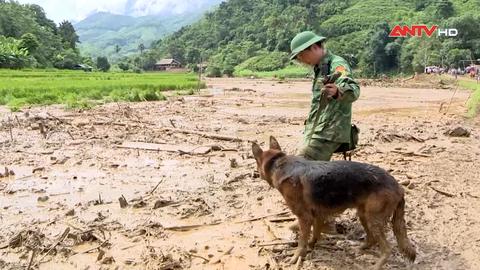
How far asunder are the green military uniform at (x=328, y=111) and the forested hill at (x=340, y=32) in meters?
44.1

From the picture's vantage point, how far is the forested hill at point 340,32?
5191 cm

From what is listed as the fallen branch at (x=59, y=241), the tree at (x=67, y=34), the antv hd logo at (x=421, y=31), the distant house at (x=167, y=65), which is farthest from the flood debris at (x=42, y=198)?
the distant house at (x=167, y=65)

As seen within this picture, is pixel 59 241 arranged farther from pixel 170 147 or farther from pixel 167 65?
pixel 167 65

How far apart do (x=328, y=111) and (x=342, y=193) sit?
0.84 meters

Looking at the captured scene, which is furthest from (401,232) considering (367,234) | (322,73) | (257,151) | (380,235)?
(322,73)

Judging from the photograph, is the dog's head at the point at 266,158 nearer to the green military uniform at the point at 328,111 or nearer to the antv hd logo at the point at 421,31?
the green military uniform at the point at 328,111

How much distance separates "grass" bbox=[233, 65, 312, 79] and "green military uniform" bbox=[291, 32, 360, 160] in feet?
179

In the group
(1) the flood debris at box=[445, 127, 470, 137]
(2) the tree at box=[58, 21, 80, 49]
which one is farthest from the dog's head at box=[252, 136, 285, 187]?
(2) the tree at box=[58, 21, 80, 49]

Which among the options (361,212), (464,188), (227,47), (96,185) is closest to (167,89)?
(96,185)

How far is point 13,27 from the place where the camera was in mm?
66688

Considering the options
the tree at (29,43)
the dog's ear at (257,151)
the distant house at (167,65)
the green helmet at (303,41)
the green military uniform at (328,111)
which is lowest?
the distant house at (167,65)

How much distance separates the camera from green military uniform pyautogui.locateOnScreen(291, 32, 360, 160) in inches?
156

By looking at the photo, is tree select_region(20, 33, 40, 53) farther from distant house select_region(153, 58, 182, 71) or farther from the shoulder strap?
the shoulder strap

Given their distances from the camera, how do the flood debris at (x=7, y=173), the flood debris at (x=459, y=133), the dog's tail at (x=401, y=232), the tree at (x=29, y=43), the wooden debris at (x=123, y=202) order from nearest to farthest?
the dog's tail at (x=401, y=232) → the wooden debris at (x=123, y=202) → the flood debris at (x=7, y=173) → the flood debris at (x=459, y=133) → the tree at (x=29, y=43)
